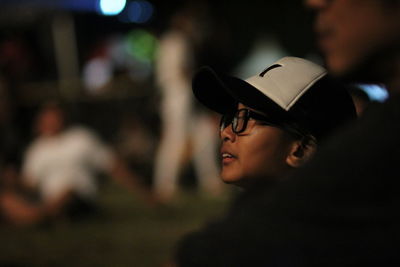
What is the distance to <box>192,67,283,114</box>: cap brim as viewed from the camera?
169cm

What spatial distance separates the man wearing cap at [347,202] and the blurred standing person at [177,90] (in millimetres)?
6545

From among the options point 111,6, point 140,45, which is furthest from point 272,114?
point 140,45

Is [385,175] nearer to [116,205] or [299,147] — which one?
[299,147]

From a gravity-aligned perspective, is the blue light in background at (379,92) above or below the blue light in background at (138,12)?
below

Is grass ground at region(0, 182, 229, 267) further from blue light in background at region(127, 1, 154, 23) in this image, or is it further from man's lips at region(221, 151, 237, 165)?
blue light in background at region(127, 1, 154, 23)

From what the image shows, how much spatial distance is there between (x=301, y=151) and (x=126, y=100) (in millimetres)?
10381

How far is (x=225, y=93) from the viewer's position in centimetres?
184

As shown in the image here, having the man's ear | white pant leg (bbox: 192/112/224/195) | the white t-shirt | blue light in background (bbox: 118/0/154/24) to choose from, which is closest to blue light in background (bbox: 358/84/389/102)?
the man's ear

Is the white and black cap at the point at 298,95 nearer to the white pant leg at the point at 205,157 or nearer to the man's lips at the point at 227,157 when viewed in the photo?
the man's lips at the point at 227,157

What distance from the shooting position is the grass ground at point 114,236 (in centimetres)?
527

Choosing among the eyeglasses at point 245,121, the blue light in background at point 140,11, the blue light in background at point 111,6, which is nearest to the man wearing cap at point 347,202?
the eyeglasses at point 245,121

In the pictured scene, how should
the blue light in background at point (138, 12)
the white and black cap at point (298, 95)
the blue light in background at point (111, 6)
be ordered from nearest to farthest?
1. the white and black cap at point (298, 95)
2. the blue light in background at point (111, 6)
3. the blue light in background at point (138, 12)

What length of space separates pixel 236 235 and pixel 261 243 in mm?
43

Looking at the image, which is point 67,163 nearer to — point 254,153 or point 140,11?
point 254,153
